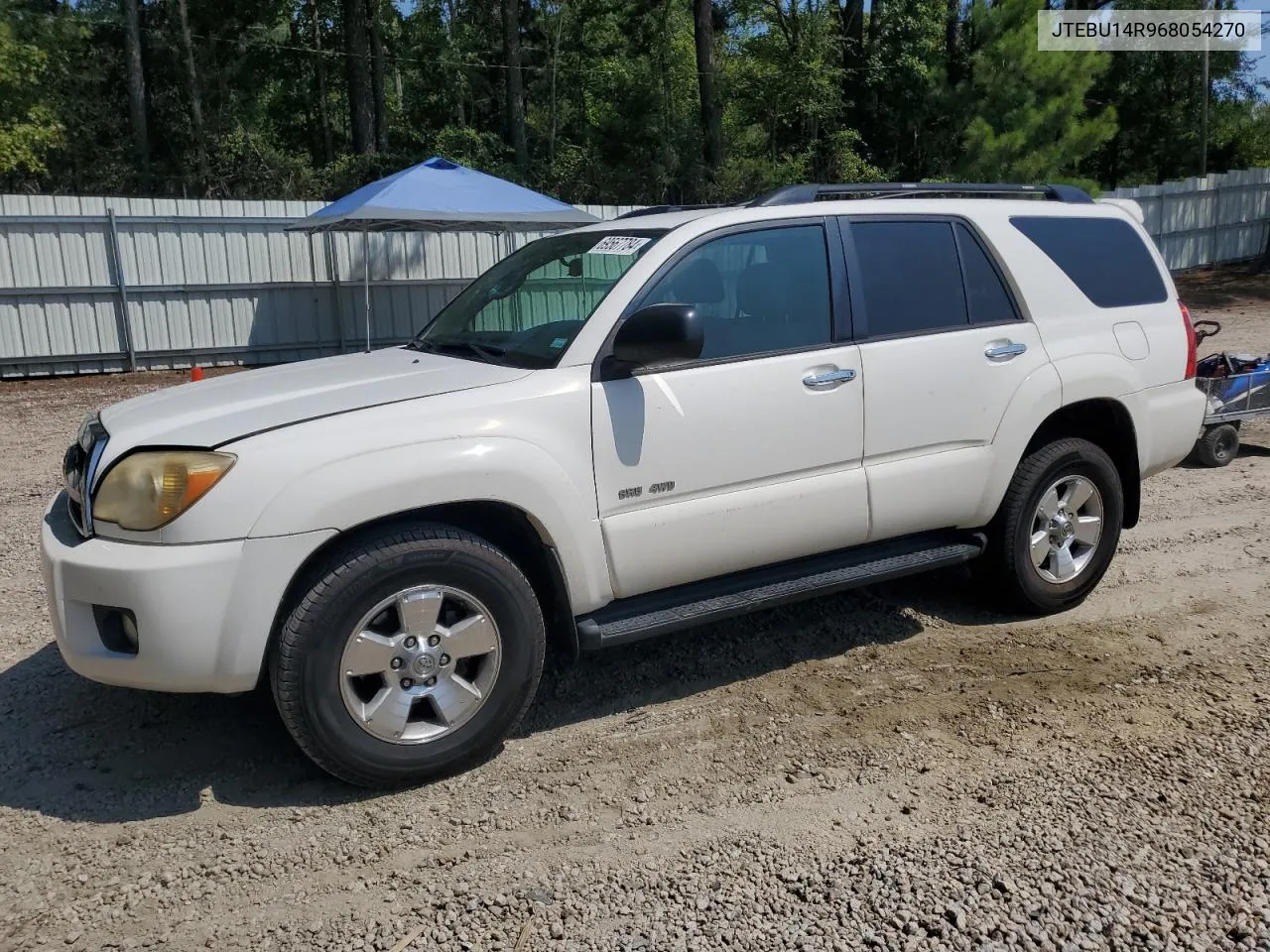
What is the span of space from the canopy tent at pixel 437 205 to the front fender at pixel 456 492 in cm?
954

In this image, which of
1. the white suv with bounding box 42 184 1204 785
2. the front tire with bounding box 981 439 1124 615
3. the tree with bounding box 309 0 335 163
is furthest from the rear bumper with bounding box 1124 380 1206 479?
the tree with bounding box 309 0 335 163

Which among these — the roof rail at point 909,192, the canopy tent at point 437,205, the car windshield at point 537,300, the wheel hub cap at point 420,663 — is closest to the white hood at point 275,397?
the car windshield at point 537,300

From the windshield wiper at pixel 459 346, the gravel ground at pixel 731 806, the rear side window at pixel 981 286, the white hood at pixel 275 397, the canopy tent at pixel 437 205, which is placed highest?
the canopy tent at pixel 437 205

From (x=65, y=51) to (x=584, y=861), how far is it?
35578mm

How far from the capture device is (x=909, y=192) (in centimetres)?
480

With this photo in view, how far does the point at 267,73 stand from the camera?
40.1m

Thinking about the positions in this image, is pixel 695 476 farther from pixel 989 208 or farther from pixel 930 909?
pixel 989 208

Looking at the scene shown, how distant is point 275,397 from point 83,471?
0.66 m

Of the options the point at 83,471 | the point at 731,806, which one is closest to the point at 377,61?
the point at 83,471

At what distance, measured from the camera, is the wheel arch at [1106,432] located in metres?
5.02

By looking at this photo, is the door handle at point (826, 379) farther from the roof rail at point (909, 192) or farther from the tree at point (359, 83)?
the tree at point (359, 83)

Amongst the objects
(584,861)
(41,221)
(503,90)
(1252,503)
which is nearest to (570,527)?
(584,861)

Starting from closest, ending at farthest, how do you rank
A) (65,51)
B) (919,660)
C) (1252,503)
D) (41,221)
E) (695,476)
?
(695,476) < (919,660) < (1252,503) < (41,221) < (65,51)

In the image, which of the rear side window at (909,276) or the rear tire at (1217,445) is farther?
the rear tire at (1217,445)
